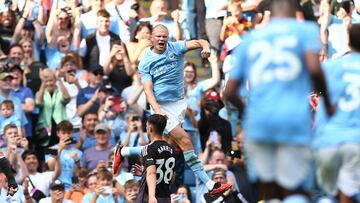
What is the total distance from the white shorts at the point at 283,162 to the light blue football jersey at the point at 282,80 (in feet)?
0.27

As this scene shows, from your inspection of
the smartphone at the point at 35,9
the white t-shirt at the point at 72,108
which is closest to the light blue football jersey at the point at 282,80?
the white t-shirt at the point at 72,108

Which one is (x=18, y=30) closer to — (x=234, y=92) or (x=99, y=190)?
(x=99, y=190)

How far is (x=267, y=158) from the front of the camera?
12.8m

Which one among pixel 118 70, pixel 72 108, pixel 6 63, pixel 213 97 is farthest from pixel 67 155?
pixel 213 97

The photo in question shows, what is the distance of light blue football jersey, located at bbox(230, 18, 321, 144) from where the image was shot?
41.4ft

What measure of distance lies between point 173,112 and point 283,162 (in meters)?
6.43

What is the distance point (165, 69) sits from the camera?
62.0 feet

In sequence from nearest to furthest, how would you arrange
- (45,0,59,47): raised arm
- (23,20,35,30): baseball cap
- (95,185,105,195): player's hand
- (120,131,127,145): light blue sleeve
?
(95,185,105,195): player's hand → (120,131,127,145): light blue sleeve → (23,20,35,30): baseball cap → (45,0,59,47): raised arm

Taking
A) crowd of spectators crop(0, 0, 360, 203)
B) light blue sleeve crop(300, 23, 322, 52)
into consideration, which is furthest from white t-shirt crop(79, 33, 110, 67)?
light blue sleeve crop(300, 23, 322, 52)

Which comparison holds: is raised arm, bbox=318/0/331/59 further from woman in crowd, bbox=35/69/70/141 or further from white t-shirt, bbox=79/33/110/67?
woman in crowd, bbox=35/69/70/141

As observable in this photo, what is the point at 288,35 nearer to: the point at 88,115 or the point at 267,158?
the point at 267,158

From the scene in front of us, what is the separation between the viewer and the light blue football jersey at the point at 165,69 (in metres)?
18.9

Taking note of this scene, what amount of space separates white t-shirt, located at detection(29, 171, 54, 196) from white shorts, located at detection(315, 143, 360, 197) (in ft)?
29.3

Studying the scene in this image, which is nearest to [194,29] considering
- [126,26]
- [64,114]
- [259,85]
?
[126,26]
